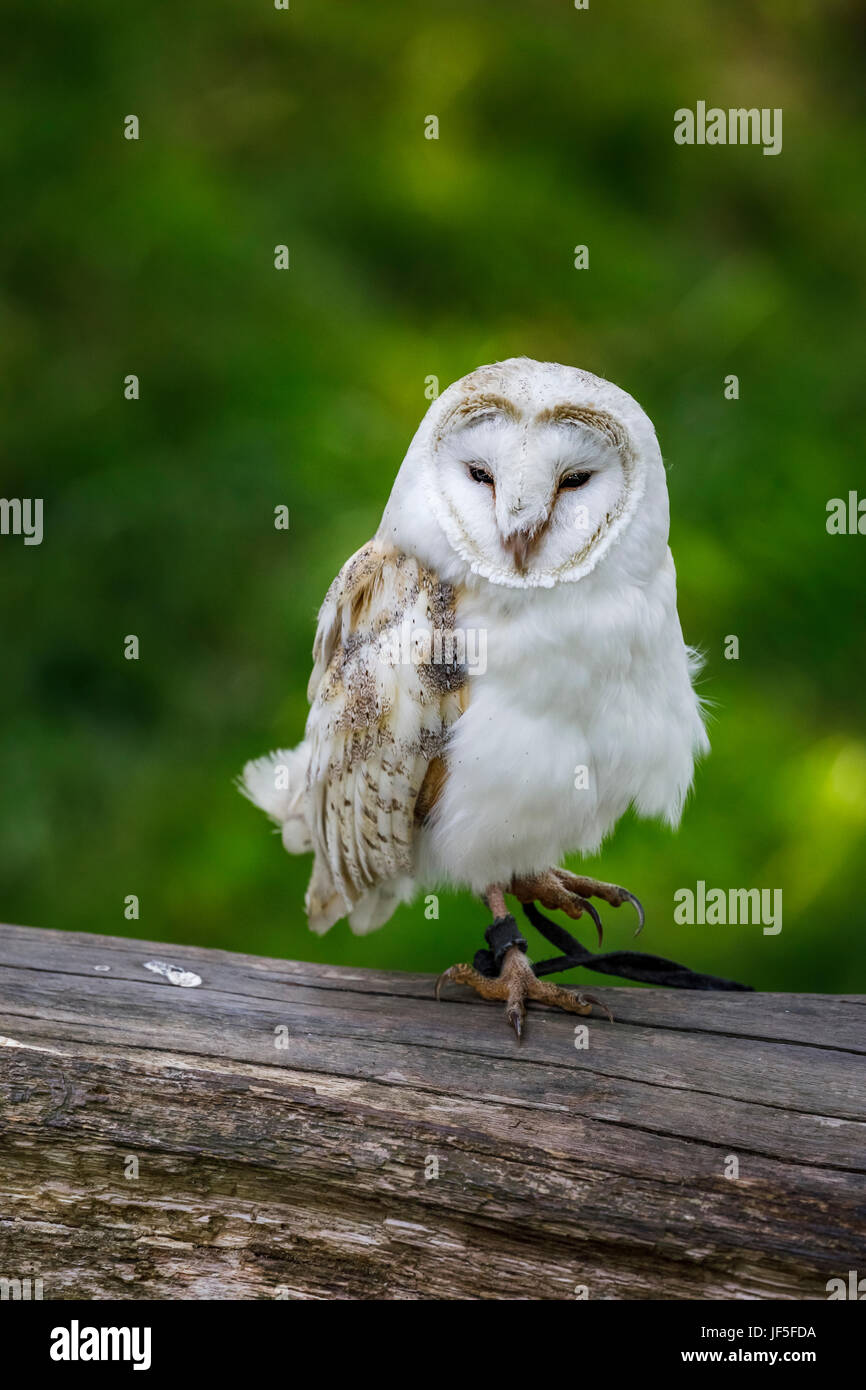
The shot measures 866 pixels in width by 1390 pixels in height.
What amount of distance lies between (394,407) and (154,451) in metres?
0.82

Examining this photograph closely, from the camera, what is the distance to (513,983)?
2.16 meters

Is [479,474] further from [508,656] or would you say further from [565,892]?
[565,892]

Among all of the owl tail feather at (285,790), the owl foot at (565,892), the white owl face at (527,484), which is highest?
the white owl face at (527,484)

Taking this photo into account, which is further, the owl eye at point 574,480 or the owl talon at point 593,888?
the owl talon at point 593,888

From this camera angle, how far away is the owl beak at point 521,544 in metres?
1.92

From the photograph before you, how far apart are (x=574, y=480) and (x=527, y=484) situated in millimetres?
137

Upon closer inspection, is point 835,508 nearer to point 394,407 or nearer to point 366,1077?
point 394,407

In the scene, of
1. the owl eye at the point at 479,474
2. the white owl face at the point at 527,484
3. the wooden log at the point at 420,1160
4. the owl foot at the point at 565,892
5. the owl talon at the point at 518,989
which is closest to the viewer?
the wooden log at the point at 420,1160

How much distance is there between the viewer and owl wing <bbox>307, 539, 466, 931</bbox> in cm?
211

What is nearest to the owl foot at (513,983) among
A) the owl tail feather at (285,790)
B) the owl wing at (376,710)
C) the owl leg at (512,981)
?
the owl leg at (512,981)

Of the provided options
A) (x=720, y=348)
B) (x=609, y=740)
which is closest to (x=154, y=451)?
(x=720, y=348)

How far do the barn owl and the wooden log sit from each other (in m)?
0.24

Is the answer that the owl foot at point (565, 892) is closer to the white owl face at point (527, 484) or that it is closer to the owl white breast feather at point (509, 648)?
the owl white breast feather at point (509, 648)

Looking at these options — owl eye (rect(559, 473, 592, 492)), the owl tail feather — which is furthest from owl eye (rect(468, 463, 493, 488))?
the owl tail feather
